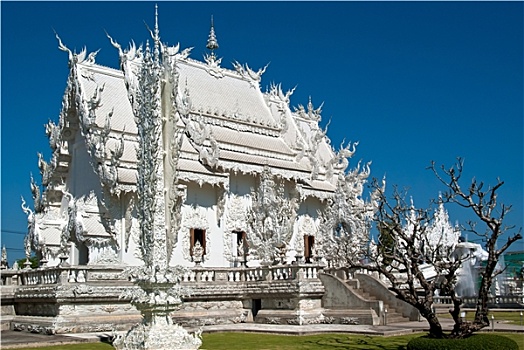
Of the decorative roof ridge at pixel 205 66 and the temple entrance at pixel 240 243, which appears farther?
the decorative roof ridge at pixel 205 66

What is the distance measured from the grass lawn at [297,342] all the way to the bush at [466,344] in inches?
70.4

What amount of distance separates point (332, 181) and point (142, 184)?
18796 millimetres

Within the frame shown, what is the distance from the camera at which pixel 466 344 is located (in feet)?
37.2

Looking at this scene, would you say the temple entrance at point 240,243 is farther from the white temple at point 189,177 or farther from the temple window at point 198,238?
the temple window at point 198,238

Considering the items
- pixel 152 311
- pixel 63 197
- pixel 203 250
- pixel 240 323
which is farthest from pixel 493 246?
pixel 63 197

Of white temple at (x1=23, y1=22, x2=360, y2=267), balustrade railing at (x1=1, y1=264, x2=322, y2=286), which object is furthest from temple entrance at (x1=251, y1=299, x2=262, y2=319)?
white temple at (x1=23, y1=22, x2=360, y2=267)

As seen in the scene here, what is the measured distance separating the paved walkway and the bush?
15.2 feet

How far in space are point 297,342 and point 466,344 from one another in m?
4.69

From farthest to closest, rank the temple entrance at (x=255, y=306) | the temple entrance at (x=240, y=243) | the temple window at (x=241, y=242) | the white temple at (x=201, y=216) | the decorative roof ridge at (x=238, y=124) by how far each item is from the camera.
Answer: the decorative roof ridge at (x=238, y=124), the temple window at (x=241, y=242), the temple entrance at (x=240, y=243), the temple entrance at (x=255, y=306), the white temple at (x=201, y=216)

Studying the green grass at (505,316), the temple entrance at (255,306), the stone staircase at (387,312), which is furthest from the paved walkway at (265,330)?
the green grass at (505,316)

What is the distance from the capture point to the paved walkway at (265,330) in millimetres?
15359

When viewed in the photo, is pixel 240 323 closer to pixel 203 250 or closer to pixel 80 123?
pixel 203 250

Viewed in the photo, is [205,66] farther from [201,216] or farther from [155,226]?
[155,226]

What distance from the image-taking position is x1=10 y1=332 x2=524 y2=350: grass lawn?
553 inches
